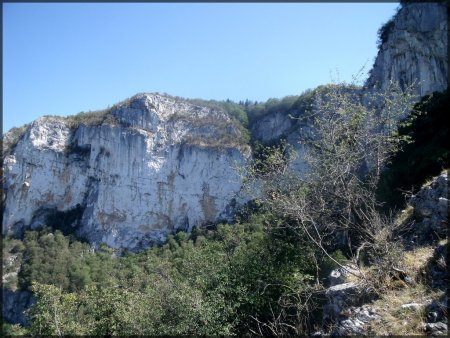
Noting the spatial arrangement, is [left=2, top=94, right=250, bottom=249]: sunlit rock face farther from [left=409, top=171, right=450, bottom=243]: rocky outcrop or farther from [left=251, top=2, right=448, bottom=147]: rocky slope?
[left=409, top=171, right=450, bottom=243]: rocky outcrop

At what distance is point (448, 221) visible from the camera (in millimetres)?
6309

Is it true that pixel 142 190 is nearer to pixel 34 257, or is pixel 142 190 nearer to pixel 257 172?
pixel 34 257

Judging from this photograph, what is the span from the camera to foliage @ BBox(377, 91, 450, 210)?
1091 cm

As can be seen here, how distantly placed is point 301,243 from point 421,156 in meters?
4.89

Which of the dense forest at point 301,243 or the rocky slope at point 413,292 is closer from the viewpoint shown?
the rocky slope at point 413,292

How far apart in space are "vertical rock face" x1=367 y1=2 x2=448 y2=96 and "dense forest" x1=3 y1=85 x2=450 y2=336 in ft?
35.4

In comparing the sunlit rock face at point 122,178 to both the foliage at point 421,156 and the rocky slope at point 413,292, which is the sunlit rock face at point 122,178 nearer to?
the foliage at point 421,156

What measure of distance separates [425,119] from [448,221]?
9321 mm

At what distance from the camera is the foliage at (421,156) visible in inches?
430

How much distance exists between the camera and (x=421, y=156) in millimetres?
12047

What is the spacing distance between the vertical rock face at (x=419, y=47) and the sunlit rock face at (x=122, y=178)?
98.6ft

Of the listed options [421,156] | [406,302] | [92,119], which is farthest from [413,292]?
[92,119]

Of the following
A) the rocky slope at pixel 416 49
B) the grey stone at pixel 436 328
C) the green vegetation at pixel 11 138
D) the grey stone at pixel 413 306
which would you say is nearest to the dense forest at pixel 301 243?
the grey stone at pixel 413 306

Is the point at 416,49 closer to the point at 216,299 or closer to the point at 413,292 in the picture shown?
the point at 216,299
